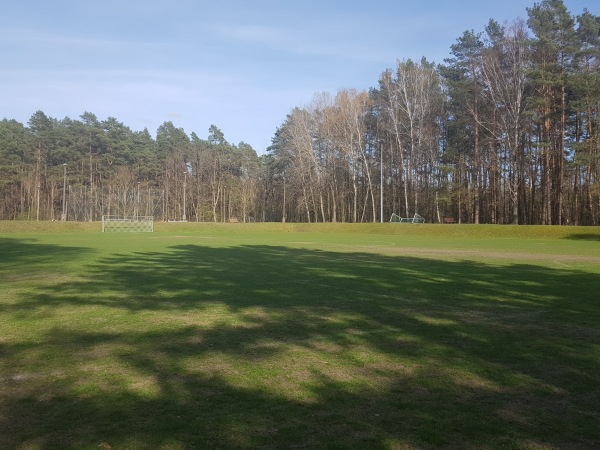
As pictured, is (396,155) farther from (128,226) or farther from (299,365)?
(299,365)

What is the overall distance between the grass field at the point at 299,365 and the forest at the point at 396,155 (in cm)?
4146

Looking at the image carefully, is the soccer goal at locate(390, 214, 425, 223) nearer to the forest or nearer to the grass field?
the forest

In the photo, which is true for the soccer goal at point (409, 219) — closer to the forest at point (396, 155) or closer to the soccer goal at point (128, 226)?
the forest at point (396, 155)

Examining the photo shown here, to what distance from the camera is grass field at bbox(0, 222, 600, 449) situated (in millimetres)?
4184

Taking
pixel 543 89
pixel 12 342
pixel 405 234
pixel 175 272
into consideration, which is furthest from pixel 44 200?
pixel 12 342

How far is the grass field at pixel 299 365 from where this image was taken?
4.18 m

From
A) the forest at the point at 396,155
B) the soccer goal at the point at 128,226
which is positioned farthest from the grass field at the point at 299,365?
the soccer goal at the point at 128,226

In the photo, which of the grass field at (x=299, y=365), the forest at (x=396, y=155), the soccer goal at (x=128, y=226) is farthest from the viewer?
the soccer goal at (x=128, y=226)

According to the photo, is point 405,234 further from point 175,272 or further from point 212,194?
point 212,194

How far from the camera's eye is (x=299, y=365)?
6102 mm

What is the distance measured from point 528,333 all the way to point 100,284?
10.2 meters

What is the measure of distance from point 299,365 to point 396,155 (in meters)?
67.4

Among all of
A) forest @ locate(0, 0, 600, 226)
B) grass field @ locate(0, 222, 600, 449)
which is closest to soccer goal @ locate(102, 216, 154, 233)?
forest @ locate(0, 0, 600, 226)

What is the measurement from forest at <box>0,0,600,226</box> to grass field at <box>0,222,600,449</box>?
41461mm
